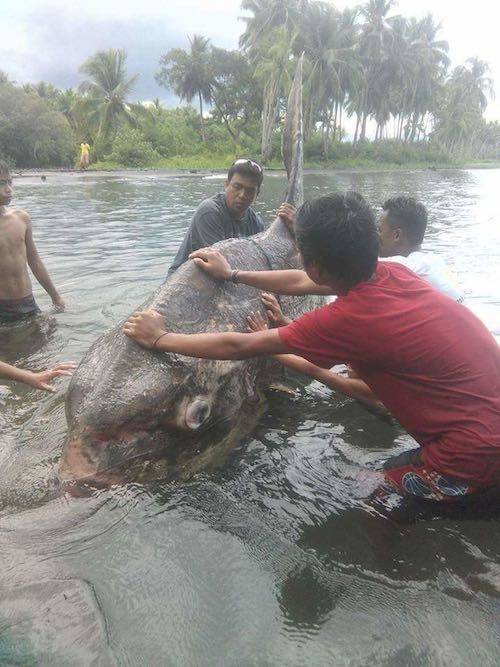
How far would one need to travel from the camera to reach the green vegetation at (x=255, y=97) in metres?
37.4

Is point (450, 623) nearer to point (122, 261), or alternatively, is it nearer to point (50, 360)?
point (50, 360)

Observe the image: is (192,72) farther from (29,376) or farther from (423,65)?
(29,376)

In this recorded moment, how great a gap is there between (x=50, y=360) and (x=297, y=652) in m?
3.65

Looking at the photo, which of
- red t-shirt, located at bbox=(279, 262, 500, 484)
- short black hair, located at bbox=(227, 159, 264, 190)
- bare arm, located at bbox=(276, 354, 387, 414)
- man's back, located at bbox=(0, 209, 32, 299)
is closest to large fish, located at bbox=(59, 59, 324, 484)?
bare arm, located at bbox=(276, 354, 387, 414)

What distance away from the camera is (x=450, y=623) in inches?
81.4

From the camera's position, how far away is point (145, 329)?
8.95 feet

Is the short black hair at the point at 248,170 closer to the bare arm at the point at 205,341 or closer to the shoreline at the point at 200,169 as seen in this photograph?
the bare arm at the point at 205,341

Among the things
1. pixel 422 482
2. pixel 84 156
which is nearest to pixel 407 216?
pixel 422 482

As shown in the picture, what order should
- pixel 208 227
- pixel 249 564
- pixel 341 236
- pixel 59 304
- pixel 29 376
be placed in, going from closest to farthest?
1. pixel 341 236
2. pixel 249 564
3. pixel 29 376
4. pixel 208 227
5. pixel 59 304

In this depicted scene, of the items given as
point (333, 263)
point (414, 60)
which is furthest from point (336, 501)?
point (414, 60)

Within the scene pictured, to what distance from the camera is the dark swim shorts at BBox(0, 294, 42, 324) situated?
521cm

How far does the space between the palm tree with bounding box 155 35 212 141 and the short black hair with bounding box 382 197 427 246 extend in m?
45.2

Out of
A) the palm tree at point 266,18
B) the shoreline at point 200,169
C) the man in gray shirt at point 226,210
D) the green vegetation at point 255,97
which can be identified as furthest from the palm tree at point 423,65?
the man in gray shirt at point 226,210

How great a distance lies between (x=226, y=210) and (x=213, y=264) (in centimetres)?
167
